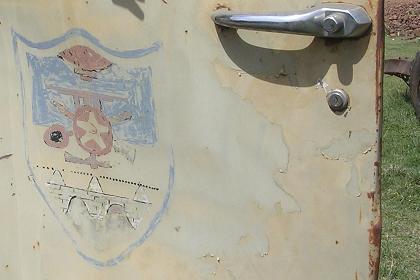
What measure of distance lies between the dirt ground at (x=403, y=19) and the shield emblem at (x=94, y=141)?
956cm

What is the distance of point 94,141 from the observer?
2074mm

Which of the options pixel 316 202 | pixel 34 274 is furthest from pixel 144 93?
pixel 34 274

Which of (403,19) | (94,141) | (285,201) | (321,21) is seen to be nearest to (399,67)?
(94,141)

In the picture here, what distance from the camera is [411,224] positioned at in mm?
4145

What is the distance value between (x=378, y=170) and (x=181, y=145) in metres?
0.51

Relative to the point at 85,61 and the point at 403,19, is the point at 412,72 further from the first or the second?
the point at 403,19

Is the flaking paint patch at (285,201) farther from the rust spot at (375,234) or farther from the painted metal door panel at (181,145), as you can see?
the rust spot at (375,234)

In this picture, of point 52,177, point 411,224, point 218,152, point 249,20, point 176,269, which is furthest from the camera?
point 411,224

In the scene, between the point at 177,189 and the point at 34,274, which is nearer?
the point at 177,189

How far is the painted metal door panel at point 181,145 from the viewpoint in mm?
1678

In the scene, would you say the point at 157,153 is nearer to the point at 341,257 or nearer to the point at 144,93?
the point at 144,93

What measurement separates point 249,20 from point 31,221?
0.99 meters

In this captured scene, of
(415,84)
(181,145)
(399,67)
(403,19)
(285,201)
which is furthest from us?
(403,19)

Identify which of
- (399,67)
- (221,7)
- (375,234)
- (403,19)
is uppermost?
(403,19)
